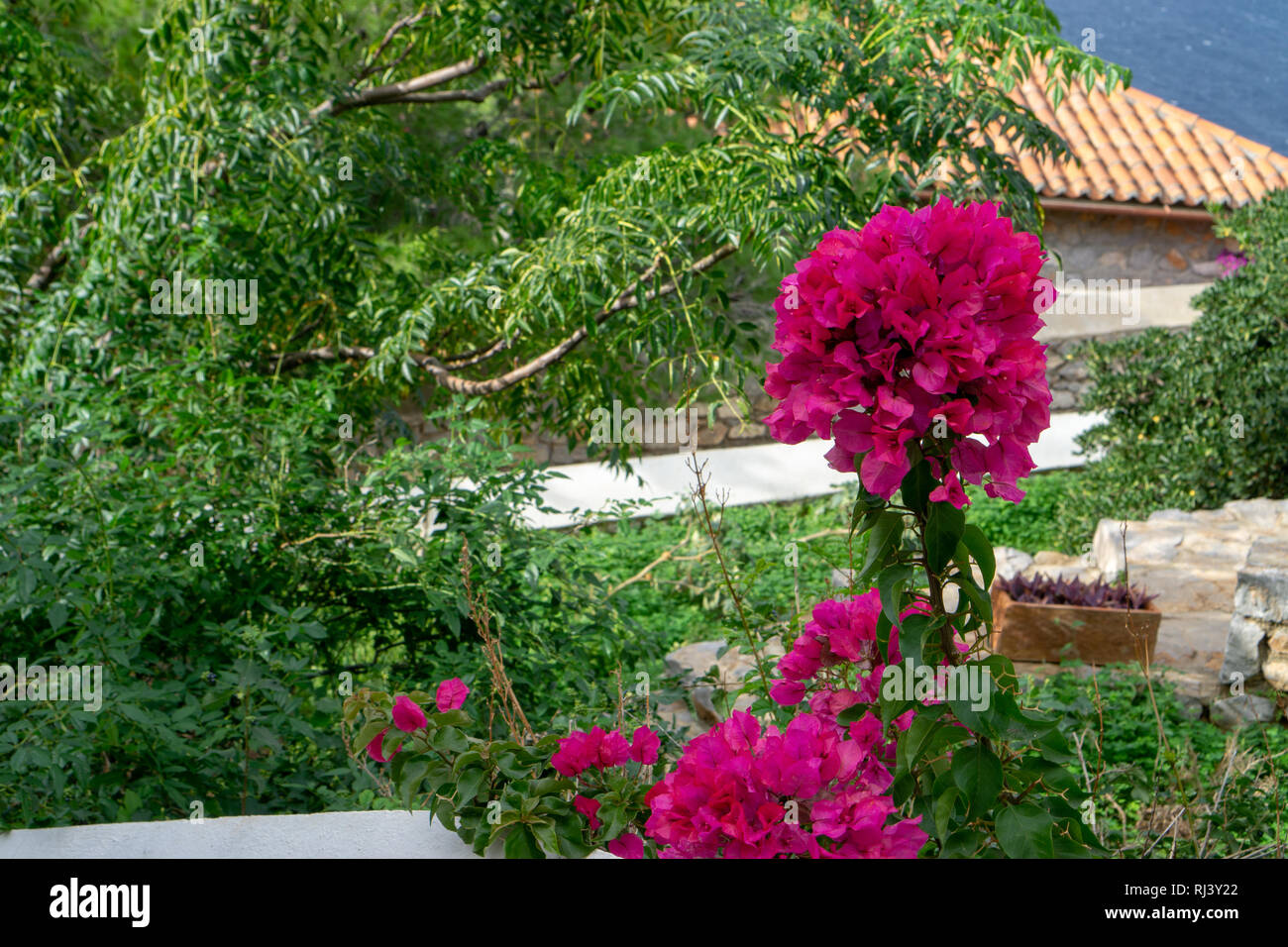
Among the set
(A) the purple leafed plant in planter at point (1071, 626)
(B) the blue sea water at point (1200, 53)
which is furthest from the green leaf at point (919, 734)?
(B) the blue sea water at point (1200, 53)

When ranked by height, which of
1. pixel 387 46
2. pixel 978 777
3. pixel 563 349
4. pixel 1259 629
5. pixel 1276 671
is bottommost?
pixel 1276 671

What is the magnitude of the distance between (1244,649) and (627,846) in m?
3.45

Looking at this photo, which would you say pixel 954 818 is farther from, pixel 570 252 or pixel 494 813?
pixel 570 252

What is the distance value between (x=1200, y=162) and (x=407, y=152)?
25.5ft

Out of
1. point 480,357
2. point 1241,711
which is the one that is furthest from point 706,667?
point 1241,711

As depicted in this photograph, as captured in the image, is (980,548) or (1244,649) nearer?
(980,548)

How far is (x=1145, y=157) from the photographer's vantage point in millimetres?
9773

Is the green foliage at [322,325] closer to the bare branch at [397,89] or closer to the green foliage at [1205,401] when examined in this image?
the bare branch at [397,89]

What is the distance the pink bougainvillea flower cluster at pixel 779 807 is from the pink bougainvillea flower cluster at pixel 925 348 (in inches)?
13.8

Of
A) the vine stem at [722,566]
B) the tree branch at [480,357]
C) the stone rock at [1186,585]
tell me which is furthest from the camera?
the stone rock at [1186,585]

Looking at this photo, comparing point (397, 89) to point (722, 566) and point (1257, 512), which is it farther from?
point (1257, 512)

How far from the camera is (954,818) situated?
143cm

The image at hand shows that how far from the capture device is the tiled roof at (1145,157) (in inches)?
362
